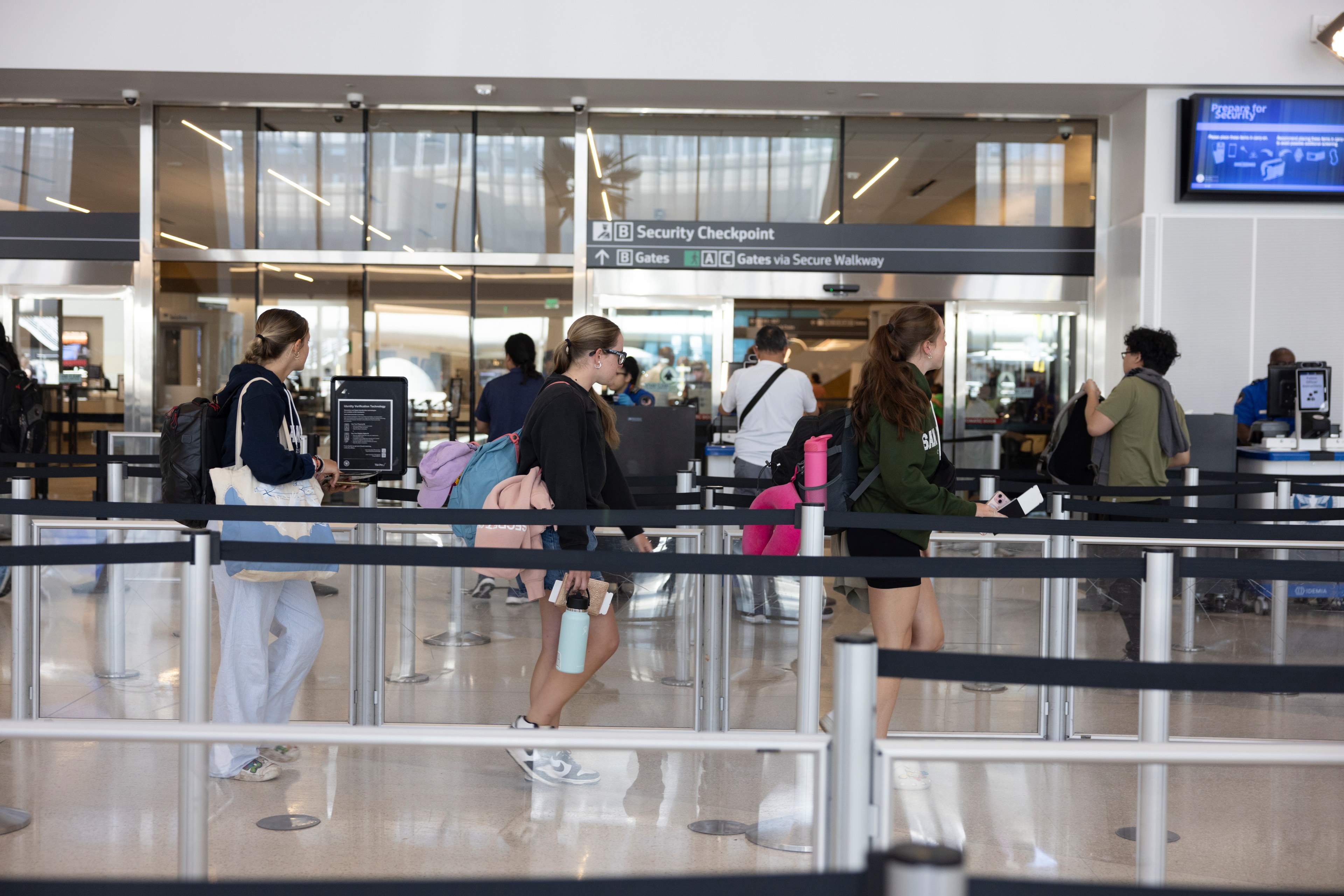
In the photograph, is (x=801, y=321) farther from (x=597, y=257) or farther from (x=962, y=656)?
(x=962, y=656)

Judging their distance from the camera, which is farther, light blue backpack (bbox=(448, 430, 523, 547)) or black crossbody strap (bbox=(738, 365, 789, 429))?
black crossbody strap (bbox=(738, 365, 789, 429))

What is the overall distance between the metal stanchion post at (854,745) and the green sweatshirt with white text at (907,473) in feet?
6.60

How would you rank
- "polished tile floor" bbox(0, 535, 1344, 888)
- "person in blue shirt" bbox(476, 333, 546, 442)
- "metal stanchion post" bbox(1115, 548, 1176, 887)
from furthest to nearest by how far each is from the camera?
1. "person in blue shirt" bbox(476, 333, 546, 442)
2. "polished tile floor" bbox(0, 535, 1344, 888)
3. "metal stanchion post" bbox(1115, 548, 1176, 887)

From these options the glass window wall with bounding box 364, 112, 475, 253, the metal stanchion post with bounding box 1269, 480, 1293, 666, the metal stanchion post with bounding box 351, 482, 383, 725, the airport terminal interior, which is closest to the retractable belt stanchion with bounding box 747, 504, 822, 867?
the airport terminal interior

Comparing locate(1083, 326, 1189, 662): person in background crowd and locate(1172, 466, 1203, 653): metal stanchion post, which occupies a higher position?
locate(1083, 326, 1189, 662): person in background crowd

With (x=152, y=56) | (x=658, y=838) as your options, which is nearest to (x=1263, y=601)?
(x=658, y=838)

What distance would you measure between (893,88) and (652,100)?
2159 mm

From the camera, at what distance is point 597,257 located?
10.8 metres

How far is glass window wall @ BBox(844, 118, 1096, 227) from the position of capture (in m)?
10.9

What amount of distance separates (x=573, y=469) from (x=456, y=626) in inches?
40.3

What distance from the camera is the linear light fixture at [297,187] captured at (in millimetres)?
11000

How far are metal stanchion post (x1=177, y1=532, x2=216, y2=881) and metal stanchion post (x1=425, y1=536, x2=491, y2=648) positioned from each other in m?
1.58

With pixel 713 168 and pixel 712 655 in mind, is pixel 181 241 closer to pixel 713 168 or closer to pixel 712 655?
pixel 713 168

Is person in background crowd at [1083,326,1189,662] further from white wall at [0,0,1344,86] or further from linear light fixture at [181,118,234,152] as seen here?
linear light fixture at [181,118,234,152]
